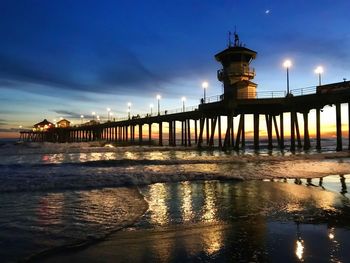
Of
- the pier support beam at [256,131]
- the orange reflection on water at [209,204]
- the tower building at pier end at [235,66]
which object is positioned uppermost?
the tower building at pier end at [235,66]

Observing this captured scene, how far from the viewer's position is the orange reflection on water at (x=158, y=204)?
21.9ft

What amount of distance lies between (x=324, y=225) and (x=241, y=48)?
3686cm

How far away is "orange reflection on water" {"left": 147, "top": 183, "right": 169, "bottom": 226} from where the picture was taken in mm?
6680

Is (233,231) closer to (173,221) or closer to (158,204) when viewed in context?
(173,221)

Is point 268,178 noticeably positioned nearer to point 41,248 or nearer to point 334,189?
point 334,189

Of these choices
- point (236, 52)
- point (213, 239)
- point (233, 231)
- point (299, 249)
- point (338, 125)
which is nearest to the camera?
point (299, 249)

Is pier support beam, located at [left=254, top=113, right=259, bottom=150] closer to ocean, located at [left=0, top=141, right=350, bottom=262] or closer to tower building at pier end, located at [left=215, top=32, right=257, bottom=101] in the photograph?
tower building at pier end, located at [left=215, top=32, right=257, bottom=101]

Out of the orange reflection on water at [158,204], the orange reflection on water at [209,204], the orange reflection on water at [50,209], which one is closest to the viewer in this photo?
the orange reflection on water at [50,209]

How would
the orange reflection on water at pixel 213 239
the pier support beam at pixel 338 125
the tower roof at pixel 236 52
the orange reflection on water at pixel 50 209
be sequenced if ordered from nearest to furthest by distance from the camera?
the orange reflection on water at pixel 213 239 → the orange reflection on water at pixel 50 209 → the pier support beam at pixel 338 125 → the tower roof at pixel 236 52

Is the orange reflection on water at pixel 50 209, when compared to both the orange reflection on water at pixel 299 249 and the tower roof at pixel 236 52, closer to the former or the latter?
the orange reflection on water at pixel 299 249

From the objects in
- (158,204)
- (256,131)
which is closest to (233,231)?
(158,204)

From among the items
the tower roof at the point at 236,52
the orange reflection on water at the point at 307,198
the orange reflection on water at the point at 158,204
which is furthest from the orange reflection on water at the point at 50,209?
the tower roof at the point at 236,52

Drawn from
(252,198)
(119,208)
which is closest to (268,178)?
(252,198)

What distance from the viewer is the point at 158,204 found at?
8250 mm
